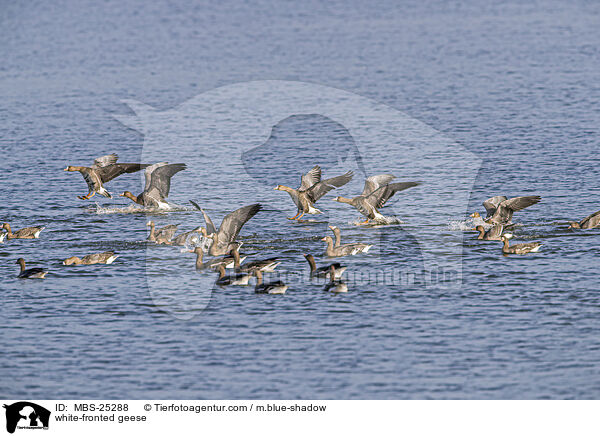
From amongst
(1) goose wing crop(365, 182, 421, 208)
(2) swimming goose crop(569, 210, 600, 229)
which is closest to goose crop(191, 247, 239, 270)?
(1) goose wing crop(365, 182, 421, 208)

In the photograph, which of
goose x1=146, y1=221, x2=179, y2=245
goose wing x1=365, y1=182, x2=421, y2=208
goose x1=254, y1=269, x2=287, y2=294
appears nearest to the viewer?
goose x1=254, y1=269, x2=287, y2=294

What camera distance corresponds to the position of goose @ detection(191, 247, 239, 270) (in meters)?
28.8

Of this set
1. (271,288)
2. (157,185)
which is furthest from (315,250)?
(157,185)

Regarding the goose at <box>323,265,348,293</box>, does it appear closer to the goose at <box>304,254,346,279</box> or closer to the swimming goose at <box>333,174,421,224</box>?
the goose at <box>304,254,346,279</box>

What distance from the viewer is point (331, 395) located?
2105cm

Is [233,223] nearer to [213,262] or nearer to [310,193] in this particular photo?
[213,262]

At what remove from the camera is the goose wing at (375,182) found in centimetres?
3409

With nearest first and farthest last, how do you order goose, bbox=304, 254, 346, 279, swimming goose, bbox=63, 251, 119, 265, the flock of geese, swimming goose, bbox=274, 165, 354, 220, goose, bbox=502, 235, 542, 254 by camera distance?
goose, bbox=304, 254, 346, 279
the flock of geese
swimming goose, bbox=63, 251, 119, 265
goose, bbox=502, 235, 542, 254
swimming goose, bbox=274, 165, 354, 220

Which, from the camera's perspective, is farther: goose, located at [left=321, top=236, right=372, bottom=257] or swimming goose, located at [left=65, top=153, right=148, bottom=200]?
swimming goose, located at [left=65, top=153, right=148, bottom=200]

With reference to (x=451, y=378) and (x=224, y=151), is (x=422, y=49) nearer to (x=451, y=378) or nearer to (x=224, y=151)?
(x=224, y=151)

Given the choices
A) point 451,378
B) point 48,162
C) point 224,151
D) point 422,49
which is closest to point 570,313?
point 451,378

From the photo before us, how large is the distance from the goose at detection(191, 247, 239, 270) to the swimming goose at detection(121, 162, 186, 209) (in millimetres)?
6581

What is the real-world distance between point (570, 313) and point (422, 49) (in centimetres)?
4513

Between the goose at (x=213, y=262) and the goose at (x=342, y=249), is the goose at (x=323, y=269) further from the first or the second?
the goose at (x=213, y=262)
